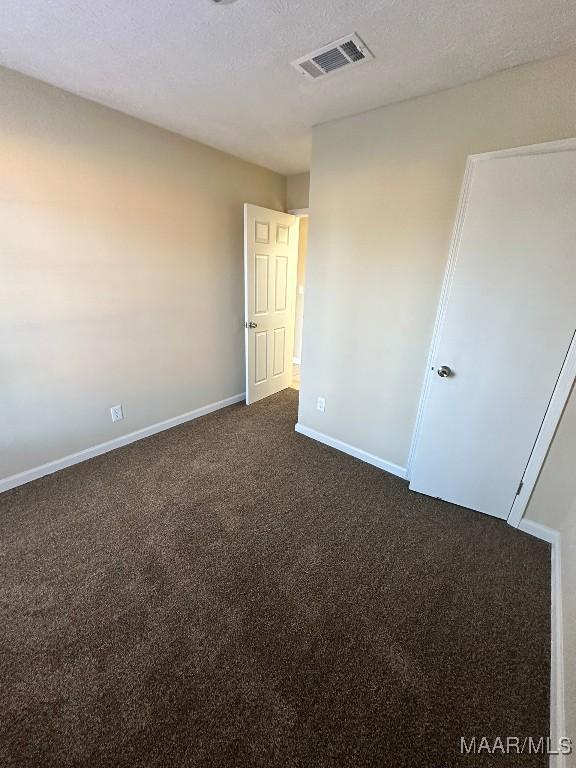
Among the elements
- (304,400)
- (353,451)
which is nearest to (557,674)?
(353,451)

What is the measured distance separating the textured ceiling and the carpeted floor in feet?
7.85

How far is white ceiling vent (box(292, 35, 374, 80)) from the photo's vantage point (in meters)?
1.40

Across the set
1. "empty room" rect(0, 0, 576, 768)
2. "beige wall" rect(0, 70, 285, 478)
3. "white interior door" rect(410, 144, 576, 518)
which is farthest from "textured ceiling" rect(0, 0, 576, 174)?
"white interior door" rect(410, 144, 576, 518)

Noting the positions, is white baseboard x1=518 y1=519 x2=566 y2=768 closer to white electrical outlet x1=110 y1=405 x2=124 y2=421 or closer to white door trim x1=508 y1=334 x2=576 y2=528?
white door trim x1=508 y1=334 x2=576 y2=528

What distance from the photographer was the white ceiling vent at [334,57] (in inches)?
54.9

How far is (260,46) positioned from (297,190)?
2062 mm

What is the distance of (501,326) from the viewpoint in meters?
1.73

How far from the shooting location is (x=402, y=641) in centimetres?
131

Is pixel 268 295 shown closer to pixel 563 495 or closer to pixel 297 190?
pixel 297 190

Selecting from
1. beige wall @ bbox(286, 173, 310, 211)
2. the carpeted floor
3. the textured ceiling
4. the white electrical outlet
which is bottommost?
the carpeted floor

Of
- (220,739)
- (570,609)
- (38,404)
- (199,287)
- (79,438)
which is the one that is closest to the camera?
(220,739)

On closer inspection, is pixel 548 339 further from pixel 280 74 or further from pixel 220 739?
pixel 220 739

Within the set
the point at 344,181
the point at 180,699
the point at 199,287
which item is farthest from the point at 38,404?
the point at 344,181

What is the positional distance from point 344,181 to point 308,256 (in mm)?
549
